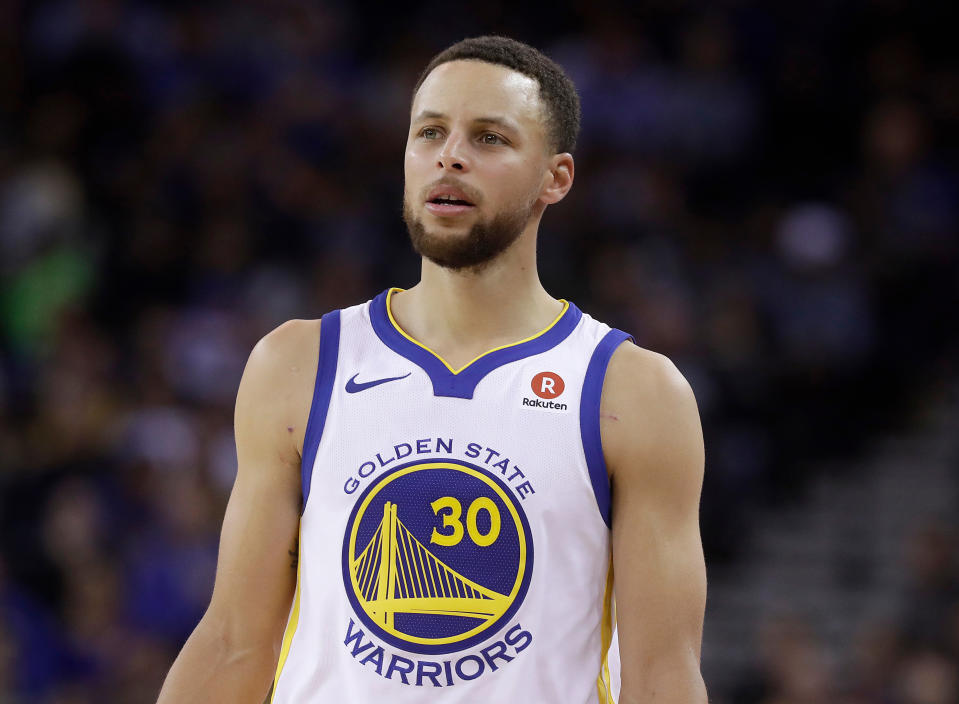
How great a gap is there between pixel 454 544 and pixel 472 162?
87cm

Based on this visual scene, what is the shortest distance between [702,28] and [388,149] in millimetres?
2456

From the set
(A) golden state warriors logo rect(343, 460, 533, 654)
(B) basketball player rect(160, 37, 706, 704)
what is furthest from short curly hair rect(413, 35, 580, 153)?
(A) golden state warriors logo rect(343, 460, 533, 654)

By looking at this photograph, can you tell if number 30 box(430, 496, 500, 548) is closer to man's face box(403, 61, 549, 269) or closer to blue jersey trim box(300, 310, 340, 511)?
blue jersey trim box(300, 310, 340, 511)

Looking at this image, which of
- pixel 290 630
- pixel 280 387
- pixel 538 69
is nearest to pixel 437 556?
pixel 290 630

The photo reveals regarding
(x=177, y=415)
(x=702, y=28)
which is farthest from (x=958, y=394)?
(x=177, y=415)

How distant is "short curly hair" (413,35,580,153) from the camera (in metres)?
3.22

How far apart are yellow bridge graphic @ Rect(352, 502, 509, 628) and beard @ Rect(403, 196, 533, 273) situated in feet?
1.97

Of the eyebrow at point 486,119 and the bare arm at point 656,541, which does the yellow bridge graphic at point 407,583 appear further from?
the eyebrow at point 486,119

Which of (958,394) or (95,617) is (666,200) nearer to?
(958,394)

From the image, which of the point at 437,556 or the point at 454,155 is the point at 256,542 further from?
the point at 454,155

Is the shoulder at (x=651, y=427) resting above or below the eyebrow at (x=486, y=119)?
below

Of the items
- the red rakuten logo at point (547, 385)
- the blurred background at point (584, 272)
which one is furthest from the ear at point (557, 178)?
the blurred background at point (584, 272)

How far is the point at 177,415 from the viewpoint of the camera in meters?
8.18

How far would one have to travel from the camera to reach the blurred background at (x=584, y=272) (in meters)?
7.46
